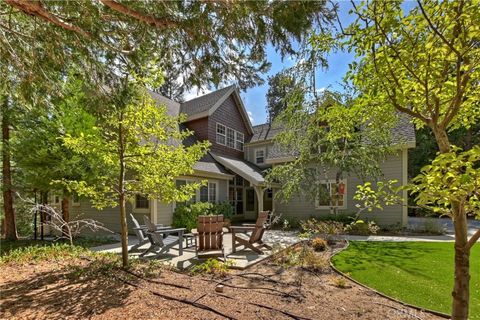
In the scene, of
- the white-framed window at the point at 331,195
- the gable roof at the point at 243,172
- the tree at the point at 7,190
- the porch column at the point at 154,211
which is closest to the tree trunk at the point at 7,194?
the tree at the point at 7,190

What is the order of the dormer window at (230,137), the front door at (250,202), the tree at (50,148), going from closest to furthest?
the tree at (50,148) → the dormer window at (230,137) → the front door at (250,202)

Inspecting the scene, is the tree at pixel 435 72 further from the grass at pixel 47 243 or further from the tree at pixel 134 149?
the grass at pixel 47 243

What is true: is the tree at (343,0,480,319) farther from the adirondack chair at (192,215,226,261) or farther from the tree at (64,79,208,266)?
the adirondack chair at (192,215,226,261)

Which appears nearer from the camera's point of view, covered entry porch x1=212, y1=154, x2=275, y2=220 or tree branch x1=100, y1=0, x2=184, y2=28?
tree branch x1=100, y1=0, x2=184, y2=28

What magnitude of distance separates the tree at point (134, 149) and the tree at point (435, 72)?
4170 mm

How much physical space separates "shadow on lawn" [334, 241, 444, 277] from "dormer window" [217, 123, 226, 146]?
36.1 ft

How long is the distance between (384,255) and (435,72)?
22.1 feet

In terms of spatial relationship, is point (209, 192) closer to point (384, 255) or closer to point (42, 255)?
point (42, 255)

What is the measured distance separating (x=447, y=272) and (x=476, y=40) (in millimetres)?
5565

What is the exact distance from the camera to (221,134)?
18547 millimetres

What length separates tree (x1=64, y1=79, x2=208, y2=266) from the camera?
5586mm

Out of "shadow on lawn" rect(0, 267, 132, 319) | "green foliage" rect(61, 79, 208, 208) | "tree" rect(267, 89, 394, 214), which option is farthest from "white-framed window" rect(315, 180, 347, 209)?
"shadow on lawn" rect(0, 267, 132, 319)

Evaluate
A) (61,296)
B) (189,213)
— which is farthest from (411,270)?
(189,213)

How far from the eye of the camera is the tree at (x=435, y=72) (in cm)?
213
